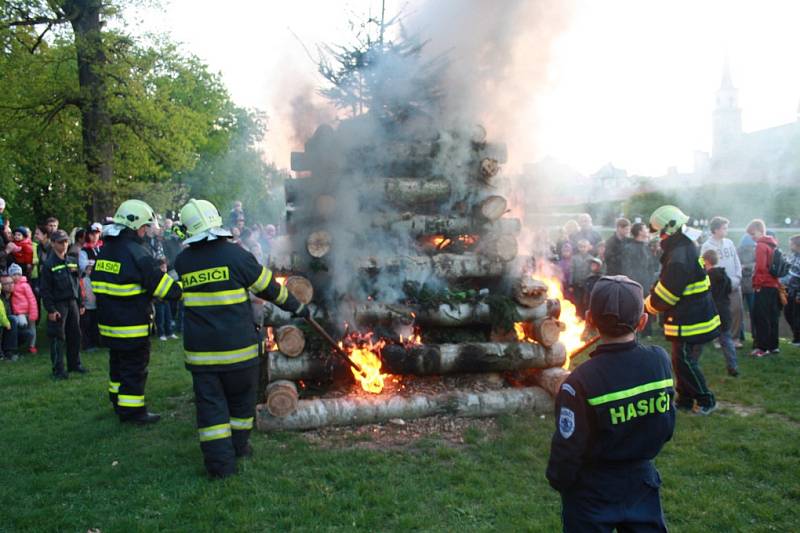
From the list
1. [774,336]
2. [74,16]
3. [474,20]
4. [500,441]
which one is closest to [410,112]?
[474,20]

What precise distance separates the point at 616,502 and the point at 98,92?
1513 centimetres

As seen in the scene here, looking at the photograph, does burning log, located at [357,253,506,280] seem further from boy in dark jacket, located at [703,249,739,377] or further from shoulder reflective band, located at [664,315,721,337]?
boy in dark jacket, located at [703,249,739,377]

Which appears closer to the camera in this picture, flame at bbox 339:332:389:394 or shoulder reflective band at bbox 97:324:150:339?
shoulder reflective band at bbox 97:324:150:339

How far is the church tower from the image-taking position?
1024 centimetres

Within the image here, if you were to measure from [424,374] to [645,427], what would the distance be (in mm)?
4175

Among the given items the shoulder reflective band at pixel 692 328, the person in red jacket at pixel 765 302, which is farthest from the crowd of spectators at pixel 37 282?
the person in red jacket at pixel 765 302

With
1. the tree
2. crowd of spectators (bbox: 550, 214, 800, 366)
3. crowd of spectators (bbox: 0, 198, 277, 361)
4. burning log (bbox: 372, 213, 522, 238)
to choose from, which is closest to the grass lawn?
burning log (bbox: 372, 213, 522, 238)

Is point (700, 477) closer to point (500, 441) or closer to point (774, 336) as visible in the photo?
point (500, 441)

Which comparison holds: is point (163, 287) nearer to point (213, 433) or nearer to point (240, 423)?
point (240, 423)

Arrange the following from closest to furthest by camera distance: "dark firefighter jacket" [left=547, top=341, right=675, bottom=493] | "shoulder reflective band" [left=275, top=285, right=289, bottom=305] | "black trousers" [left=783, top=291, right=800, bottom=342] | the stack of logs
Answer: "dark firefighter jacket" [left=547, top=341, right=675, bottom=493] < "shoulder reflective band" [left=275, top=285, right=289, bottom=305] < the stack of logs < "black trousers" [left=783, top=291, right=800, bottom=342]

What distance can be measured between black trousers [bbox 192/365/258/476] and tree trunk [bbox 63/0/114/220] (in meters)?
11.5

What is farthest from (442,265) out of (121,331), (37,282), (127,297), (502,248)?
(37,282)

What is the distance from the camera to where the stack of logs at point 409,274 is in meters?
6.47

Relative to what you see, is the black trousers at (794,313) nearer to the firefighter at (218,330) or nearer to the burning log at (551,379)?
the burning log at (551,379)
